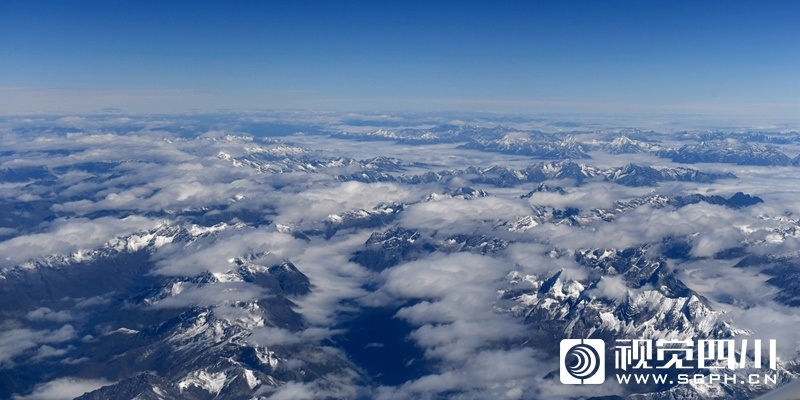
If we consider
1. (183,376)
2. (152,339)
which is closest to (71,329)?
(152,339)

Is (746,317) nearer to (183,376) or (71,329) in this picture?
(183,376)

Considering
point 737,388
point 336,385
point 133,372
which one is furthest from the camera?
point 133,372

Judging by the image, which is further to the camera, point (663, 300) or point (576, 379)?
point (663, 300)

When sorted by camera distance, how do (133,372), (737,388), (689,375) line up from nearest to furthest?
(737,388) → (689,375) → (133,372)

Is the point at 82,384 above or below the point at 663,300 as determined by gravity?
below

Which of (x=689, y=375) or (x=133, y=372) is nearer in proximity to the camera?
(x=689, y=375)

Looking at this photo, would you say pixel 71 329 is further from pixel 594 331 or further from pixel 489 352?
pixel 594 331

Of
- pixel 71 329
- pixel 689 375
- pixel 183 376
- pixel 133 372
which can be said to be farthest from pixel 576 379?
pixel 71 329

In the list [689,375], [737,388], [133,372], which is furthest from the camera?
[133,372]

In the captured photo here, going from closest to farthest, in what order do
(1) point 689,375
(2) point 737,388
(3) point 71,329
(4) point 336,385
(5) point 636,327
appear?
(2) point 737,388 < (1) point 689,375 < (4) point 336,385 < (5) point 636,327 < (3) point 71,329
